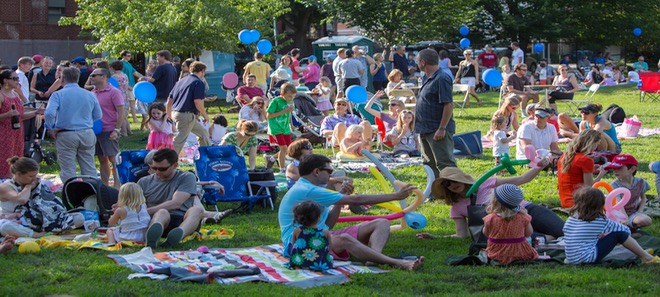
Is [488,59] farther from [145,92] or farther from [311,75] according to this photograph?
[145,92]

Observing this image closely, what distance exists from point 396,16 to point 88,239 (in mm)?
29001

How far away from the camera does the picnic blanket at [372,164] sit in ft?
45.2

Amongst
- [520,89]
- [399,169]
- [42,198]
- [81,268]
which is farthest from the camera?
[520,89]

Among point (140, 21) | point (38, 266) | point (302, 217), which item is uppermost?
point (140, 21)

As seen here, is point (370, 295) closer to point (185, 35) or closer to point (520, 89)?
point (520, 89)

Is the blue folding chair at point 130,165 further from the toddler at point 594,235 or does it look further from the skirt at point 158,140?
the toddler at point 594,235

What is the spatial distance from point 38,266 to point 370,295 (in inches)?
115

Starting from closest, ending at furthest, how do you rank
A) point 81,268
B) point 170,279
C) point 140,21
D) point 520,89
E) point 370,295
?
point 370,295 < point 170,279 < point 81,268 < point 520,89 < point 140,21

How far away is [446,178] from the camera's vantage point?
8.56 m

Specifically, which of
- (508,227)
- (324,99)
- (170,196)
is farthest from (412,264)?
(324,99)

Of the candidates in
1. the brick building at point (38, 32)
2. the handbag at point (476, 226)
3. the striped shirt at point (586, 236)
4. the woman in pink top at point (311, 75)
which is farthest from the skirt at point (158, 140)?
the brick building at point (38, 32)

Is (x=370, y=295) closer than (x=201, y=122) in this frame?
Yes

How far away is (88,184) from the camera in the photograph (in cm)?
969

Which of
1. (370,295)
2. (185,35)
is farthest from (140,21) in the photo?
(370,295)
